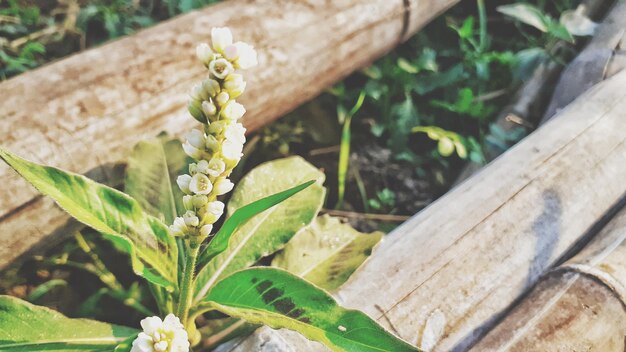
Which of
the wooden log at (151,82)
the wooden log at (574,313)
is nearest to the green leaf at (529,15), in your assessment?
the wooden log at (151,82)

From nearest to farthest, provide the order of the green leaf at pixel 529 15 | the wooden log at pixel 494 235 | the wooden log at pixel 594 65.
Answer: the wooden log at pixel 494 235 < the wooden log at pixel 594 65 < the green leaf at pixel 529 15

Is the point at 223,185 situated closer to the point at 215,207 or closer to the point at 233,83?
the point at 215,207

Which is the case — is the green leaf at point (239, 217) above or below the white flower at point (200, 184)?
below

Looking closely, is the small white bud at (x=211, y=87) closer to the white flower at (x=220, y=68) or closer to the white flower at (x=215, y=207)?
the white flower at (x=220, y=68)

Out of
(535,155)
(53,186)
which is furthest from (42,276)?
(535,155)

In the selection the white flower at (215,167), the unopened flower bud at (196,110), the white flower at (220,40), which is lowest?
the white flower at (215,167)

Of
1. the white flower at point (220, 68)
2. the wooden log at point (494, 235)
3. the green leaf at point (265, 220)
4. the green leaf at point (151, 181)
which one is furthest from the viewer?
the green leaf at point (151, 181)

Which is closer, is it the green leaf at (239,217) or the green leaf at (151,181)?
the green leaf at (239,217)
